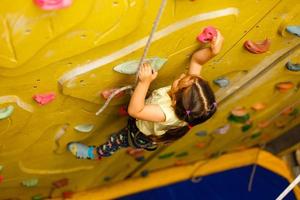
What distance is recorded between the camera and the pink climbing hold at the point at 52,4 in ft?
2.36

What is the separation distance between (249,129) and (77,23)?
1168mm

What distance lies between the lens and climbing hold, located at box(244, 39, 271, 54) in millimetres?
1093

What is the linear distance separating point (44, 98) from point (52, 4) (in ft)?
1.05

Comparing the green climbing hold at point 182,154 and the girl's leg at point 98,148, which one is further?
the green climbing hold at point 182,154

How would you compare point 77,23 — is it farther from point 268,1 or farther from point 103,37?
point 268,1

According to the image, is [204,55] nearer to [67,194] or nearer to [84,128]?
[84,128]

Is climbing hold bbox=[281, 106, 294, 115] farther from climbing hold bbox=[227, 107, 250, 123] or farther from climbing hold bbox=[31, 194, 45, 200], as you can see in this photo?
climbing hold bbox=[31, 194, 45, 200]

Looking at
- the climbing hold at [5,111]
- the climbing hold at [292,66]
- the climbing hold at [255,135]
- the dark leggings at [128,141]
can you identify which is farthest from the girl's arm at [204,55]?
the climbing hold at [255,135]

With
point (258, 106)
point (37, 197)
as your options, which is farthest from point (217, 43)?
point (37, 197)

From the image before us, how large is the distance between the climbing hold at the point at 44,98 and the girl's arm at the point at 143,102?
0.19 meters

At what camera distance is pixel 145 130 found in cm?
111

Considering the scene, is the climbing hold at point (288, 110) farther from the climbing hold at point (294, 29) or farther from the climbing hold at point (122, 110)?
the climbing hold at point (122, 110)

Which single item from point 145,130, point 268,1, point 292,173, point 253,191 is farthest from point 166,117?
point 292,173

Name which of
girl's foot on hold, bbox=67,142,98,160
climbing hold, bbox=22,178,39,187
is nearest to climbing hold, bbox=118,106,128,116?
girl's foot on hold, bbox=67,142,98,160
